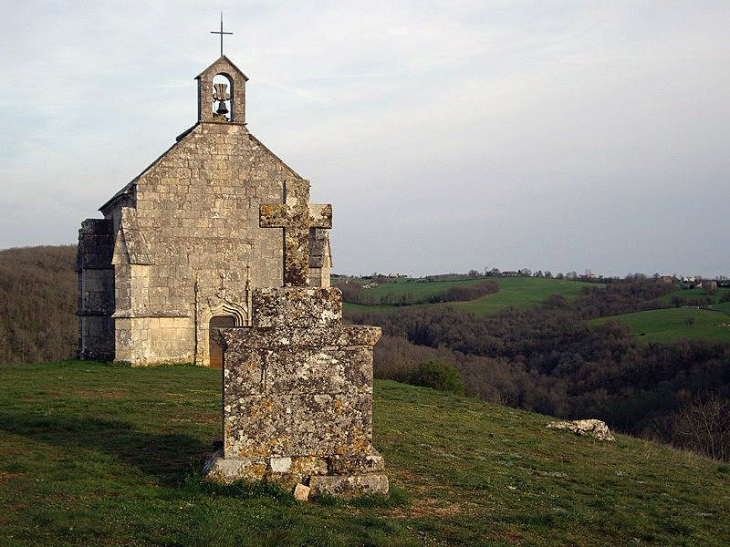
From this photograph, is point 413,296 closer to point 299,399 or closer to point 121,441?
point 121,441

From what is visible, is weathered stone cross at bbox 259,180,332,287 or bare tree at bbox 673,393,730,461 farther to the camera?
bare tree at bbox 673,393,730,461

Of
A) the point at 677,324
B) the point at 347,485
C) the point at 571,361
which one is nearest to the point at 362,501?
the point at 347,485

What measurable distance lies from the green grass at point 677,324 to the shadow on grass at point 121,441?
149ft

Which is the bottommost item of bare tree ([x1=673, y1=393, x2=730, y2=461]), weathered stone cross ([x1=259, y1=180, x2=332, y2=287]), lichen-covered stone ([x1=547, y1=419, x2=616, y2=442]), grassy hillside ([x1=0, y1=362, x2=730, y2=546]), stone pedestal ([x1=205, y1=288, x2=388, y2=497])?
bare tree ([x1=673, y1=393, x2=730, y2=461])

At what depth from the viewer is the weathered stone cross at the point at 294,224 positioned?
8.76m

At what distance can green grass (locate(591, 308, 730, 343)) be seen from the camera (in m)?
50.3

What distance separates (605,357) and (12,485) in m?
47.1

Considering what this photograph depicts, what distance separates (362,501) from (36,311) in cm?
4291

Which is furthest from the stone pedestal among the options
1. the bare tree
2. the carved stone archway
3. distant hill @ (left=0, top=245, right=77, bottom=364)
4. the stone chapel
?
distant hill @ (left=0, top=245, right=77, bottom=364)

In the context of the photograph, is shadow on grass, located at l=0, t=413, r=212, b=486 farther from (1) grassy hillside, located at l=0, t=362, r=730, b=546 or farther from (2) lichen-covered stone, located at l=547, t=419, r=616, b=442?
(2) lichen-covered stone, located at l=547, t=419, r=616, b=442

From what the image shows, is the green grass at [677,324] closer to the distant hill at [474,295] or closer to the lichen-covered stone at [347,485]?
the distant hill at [474,295]

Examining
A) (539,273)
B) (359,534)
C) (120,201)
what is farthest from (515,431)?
(539,273)

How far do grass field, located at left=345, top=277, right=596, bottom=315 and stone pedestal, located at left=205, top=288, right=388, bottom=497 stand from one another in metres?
56.0

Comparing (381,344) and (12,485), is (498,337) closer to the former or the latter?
(381,344)
